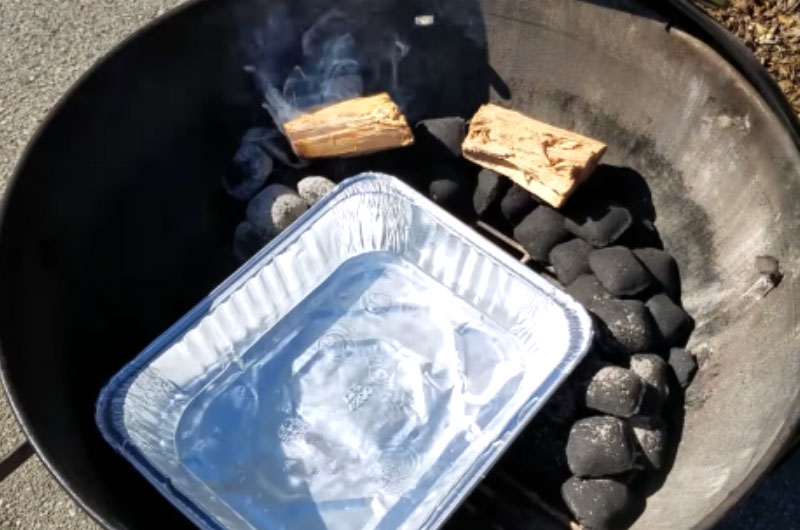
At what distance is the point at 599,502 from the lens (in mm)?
1469

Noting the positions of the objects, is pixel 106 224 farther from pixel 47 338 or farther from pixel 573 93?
pixel 573 93

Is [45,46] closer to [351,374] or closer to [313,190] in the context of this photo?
[313,190]

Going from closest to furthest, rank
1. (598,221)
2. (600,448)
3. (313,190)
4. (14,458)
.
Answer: (14,458)
(600,448)
(598,221)
(313,190)

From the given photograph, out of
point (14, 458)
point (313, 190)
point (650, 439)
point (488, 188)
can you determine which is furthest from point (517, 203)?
point (14, 458)

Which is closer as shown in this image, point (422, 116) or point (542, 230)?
point (542, 230)

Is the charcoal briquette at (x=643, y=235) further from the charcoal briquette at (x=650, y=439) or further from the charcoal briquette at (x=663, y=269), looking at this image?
the charcoal briquette at (x=650, y=439)

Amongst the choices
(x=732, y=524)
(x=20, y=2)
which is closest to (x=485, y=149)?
(x=732, y=524)

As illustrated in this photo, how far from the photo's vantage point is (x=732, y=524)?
5.74 ft

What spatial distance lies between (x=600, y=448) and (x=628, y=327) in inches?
9.5

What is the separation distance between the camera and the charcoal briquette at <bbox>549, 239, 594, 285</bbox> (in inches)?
68.7

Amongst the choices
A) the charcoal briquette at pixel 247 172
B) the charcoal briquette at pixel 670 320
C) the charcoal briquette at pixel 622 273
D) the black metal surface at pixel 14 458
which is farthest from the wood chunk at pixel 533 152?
the black metal surface at pixel 14 458

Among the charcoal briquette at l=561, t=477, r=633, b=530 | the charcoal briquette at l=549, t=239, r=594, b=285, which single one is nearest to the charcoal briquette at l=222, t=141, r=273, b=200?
the charcoal briquette at l=549, t=239, r=594, b=285

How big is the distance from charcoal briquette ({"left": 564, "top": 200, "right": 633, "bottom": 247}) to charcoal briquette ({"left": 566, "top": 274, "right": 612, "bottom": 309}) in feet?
0.23

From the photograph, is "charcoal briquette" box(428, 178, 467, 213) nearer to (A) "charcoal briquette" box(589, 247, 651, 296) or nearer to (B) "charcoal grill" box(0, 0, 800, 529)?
(B) "charcoal grill" box(0, 0, 800, 529)
